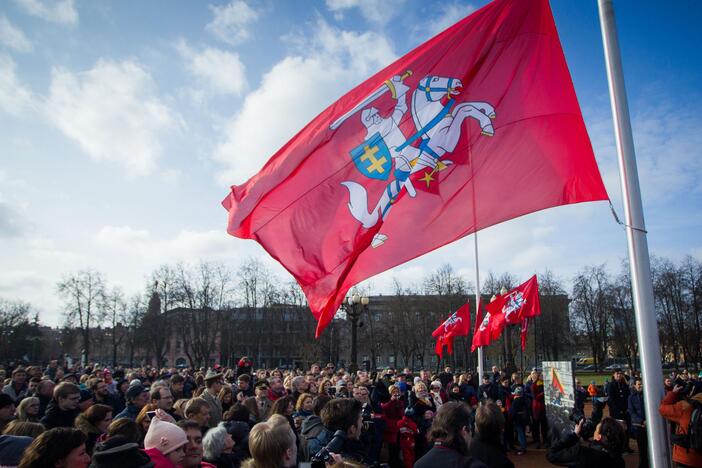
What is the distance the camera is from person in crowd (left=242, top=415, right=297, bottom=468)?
11.7ft

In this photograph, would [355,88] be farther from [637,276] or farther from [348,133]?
[637,276]

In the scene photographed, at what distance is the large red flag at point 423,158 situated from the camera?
5.48 metres

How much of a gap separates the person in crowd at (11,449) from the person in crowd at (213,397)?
3.36 metres

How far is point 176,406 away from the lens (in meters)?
6.93

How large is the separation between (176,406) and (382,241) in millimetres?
3803

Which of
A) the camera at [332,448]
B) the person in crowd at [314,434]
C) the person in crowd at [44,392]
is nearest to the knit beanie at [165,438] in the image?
the camera at [332,448]

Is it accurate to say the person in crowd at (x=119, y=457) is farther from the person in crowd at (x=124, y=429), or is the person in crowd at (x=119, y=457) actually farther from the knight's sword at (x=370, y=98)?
the knight's sword at (x=370, y=98)

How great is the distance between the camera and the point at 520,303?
54.1ft

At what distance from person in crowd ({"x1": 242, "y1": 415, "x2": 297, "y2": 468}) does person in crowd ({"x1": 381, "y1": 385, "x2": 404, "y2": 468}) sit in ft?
19.2

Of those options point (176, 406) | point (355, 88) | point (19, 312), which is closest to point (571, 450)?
point (355, 88)

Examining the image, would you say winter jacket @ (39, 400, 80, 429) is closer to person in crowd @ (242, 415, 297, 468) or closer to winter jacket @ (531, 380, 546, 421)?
person in crowd @ (242, 415, 297, 468)

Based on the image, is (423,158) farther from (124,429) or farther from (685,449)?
(685,449)

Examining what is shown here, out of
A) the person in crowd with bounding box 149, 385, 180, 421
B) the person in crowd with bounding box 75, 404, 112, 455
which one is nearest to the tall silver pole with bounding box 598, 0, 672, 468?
the person in crowd with bounding box 75, 404, 112, 455

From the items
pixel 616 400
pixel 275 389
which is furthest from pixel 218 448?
pixel 616 400
